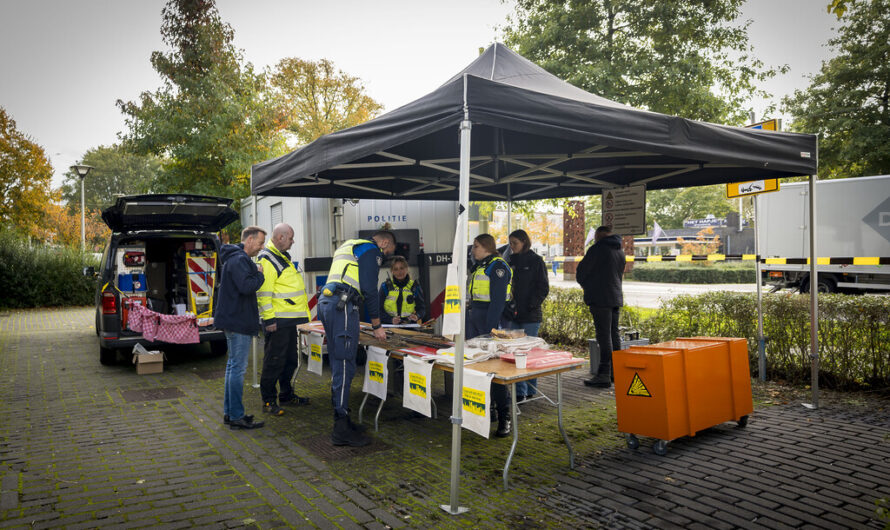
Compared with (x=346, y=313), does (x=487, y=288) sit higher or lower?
higher

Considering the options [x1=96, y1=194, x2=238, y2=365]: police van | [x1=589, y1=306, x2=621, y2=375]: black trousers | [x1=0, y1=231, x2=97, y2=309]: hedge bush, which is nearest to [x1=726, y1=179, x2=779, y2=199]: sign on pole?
[x1=589, y1=306, x2=621, y2=375]: black trousers

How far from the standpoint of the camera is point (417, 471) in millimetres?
4117

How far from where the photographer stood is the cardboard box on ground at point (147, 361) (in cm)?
771

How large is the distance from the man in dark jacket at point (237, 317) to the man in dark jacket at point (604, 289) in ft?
11.9

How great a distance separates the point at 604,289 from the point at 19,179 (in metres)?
25.9

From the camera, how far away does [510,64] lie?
4.79m

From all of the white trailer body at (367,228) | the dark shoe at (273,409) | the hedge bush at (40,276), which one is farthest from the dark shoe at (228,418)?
the hedge bush at (40,276)

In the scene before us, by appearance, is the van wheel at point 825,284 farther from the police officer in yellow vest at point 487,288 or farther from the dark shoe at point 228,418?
the dark shoe at point 228,418

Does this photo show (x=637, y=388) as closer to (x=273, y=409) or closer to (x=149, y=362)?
(x=273, y=409)

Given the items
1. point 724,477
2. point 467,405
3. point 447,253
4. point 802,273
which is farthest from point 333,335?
point 802,273

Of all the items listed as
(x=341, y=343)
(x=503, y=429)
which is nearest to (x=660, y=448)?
(x=503, y=429)

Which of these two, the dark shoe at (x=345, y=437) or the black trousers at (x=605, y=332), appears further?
the black trousers at (x=605, y=332)

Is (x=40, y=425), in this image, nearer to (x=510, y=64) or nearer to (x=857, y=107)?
(x=510, y=64)

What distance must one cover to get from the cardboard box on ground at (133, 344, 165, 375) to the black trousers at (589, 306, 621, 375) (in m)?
5.88
